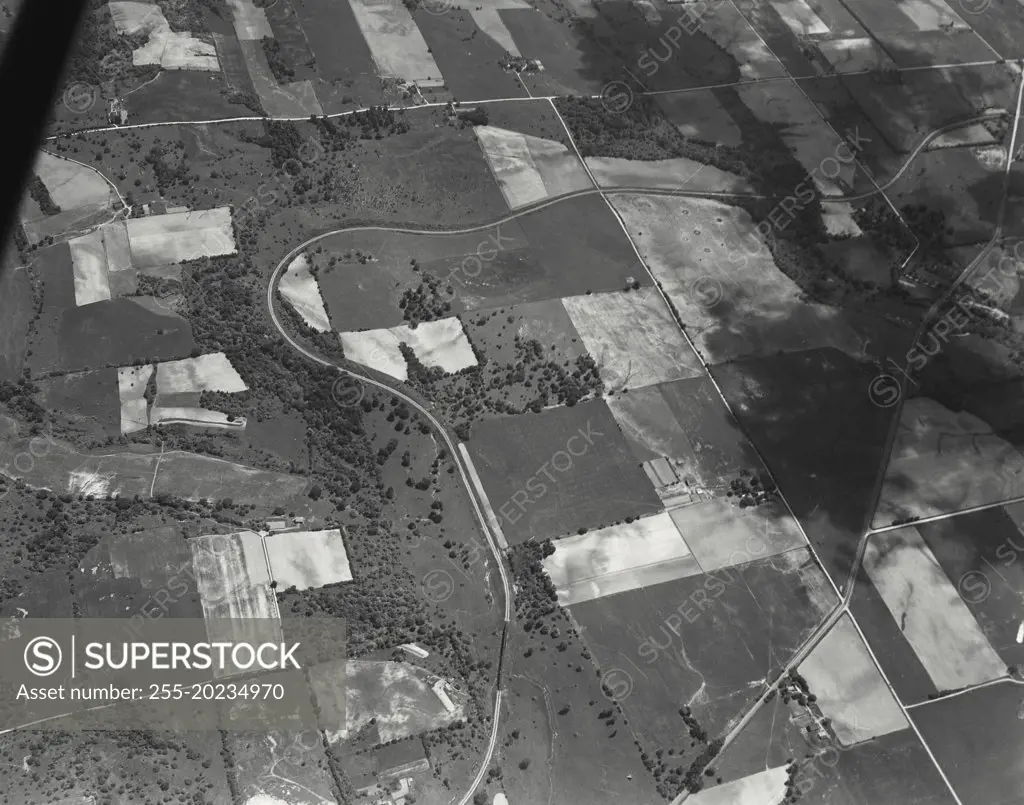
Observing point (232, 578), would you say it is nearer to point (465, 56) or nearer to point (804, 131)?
point (465, 56)

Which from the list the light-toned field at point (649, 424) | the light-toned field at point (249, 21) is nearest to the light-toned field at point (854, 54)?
the light-toned field at point (649, 424)

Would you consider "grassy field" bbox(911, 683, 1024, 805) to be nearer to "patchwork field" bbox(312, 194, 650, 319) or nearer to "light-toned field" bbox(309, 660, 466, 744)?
"light-toned field" bbox(309, 660, 466, 744)

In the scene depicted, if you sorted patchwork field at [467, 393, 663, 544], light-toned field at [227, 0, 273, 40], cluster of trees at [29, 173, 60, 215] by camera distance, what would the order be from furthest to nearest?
light-toned field at [227, 0, 273, 40] → cluster of trees at [29, 173, 60, 215] → patchwork field at [467, 393, 663, 544]

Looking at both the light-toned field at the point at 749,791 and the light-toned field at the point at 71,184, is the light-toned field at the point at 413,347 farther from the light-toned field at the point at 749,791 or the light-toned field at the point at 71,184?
the light-toned field at the point at 749,791

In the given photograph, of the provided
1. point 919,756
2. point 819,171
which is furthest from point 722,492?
point 819,171

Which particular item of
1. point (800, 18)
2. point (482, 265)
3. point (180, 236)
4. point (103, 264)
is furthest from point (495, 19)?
point (103, 264)

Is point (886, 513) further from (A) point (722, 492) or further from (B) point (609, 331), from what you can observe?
(B) point (609, 331)

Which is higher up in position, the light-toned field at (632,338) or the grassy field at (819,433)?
the grassy field at (819,433)

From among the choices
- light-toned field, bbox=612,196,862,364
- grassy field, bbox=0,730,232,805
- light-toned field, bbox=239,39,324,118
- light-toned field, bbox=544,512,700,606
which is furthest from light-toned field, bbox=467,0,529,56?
grassy field, bbox=0,730,232,805
